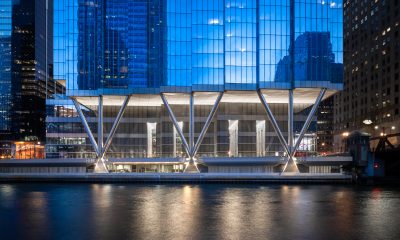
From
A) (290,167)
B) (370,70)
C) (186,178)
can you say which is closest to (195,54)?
(186,178)

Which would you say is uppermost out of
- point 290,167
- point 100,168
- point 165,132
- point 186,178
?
point 165,132

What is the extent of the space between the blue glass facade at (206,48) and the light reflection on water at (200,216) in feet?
105

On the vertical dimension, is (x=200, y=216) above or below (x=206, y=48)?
below

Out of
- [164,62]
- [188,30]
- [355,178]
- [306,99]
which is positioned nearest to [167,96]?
[164,62]

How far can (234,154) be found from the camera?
92.2 m

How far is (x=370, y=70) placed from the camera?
497 feet

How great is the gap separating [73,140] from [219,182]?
38.2 m

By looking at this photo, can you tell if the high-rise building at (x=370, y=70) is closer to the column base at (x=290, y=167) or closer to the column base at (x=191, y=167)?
the column base at (x=290, y=167)

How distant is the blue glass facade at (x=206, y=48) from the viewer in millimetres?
79625

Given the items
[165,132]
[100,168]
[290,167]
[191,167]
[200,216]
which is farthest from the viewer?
[165,132]

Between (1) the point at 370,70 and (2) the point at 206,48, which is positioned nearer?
(2) the point at 206,48

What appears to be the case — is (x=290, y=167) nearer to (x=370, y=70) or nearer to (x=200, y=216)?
(x=200, y=216)

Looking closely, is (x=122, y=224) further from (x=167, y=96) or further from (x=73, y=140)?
(x=73, y=140)

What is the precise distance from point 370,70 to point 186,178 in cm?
10035
